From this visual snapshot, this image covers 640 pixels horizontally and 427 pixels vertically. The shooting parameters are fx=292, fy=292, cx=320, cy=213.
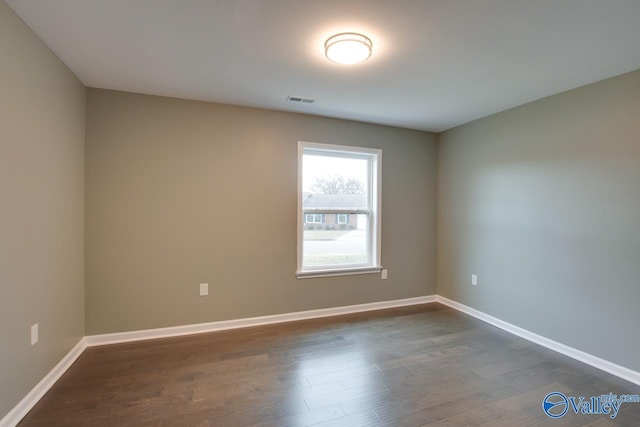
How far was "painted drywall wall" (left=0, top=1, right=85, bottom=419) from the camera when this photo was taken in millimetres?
1659

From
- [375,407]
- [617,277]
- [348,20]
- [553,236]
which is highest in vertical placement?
[348,20]

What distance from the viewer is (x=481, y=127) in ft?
11.5

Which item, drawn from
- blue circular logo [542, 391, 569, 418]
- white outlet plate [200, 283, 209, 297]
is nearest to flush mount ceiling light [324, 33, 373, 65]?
white outlet plate [200, 283, 209, 297]

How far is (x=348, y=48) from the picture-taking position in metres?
1.93

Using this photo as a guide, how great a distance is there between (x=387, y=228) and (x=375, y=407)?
2317 millimetres

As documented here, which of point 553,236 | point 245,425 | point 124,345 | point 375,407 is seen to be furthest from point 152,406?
point 553,236

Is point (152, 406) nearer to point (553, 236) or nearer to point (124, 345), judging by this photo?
point (124, 345)

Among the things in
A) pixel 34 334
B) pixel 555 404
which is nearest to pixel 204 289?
pixel 34 334

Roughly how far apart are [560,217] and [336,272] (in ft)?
7.62

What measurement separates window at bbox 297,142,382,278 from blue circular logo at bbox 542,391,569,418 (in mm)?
2055

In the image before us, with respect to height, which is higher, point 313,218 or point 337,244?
point 313,218

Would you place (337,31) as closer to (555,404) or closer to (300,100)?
(300,100)

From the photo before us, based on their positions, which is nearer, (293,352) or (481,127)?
(293,352)

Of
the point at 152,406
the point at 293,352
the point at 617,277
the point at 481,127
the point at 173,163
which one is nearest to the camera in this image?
the point at 152,406
